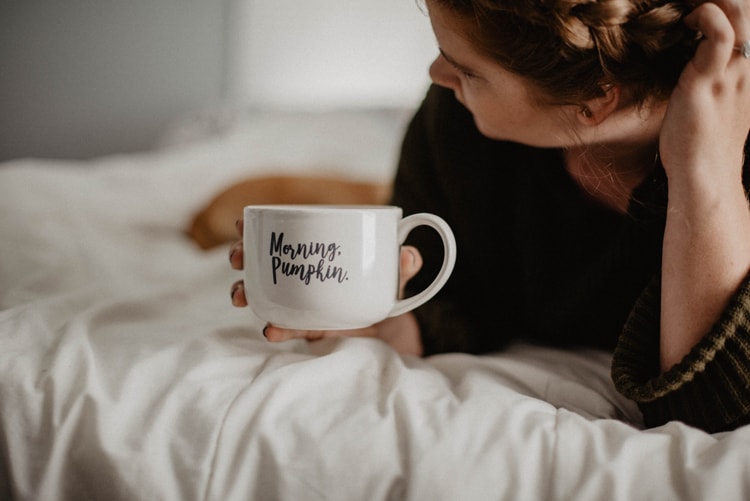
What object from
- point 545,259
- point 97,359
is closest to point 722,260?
point 545,259

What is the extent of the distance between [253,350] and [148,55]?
5.11 feet

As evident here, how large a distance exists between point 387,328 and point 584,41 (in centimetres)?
36

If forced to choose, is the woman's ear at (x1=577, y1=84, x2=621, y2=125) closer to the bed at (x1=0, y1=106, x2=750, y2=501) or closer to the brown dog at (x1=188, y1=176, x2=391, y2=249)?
the bed at (x1=0, y1=106, x2=750, y2=501)

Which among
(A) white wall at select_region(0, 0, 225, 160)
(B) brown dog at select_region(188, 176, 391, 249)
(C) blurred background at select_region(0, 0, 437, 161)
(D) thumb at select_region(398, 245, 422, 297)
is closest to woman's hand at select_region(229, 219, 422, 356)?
(D) thumb at select_region(398, 245, 422, 297)

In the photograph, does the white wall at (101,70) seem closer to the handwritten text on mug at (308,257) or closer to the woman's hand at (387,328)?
the woman's hand at (387,328)

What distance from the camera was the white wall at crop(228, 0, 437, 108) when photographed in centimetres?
177

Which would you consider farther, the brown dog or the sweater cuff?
the brown dog

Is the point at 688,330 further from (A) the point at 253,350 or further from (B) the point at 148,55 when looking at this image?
(B) the point at 148,55

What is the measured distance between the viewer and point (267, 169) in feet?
4.49

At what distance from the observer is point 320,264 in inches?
18.1

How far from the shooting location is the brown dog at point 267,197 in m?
1.07

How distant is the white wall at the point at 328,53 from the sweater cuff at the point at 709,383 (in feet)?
4.67

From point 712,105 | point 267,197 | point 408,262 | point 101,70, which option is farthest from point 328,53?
point 712,105

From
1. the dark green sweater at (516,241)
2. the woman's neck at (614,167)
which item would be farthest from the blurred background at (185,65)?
the woman's neck at (614,167)
